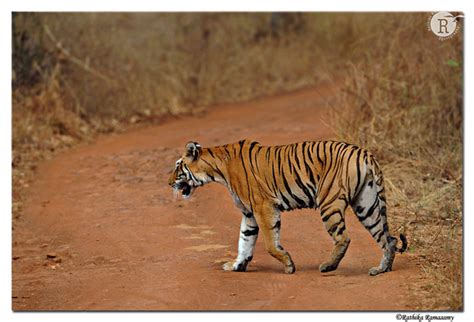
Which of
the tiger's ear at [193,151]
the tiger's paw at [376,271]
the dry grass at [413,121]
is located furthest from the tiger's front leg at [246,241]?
the dry grass at [413,121]

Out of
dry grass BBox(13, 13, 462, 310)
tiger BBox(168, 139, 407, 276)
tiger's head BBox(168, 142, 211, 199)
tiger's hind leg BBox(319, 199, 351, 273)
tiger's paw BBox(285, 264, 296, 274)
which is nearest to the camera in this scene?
tiger's hind leg BBox(319, 199, 351, 273)

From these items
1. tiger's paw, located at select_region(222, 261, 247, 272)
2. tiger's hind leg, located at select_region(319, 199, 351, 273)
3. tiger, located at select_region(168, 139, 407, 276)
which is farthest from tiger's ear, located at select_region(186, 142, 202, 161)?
tiger's hind leg, located at select_region(319, 199, 351, 273)

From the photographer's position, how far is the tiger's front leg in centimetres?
877

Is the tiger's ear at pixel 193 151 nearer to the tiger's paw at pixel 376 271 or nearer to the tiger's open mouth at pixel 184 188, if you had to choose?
the tiger's open mouth at pixel 184 188

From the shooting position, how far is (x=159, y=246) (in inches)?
397

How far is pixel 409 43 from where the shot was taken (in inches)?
558

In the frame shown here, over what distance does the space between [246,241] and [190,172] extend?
0.80m

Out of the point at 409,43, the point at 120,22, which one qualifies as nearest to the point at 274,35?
the point at 120,22

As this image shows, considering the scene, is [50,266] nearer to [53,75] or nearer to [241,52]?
[53,75]

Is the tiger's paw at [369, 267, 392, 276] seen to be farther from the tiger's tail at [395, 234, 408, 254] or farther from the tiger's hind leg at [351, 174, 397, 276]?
the tiger's tail at [395, 234, 408, 254]

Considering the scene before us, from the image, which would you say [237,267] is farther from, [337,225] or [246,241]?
[337,225]

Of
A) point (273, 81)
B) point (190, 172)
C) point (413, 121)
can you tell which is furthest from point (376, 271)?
point (273, 81)

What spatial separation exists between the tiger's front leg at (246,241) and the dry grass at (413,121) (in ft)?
5.51

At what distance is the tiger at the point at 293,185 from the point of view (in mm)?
8391
